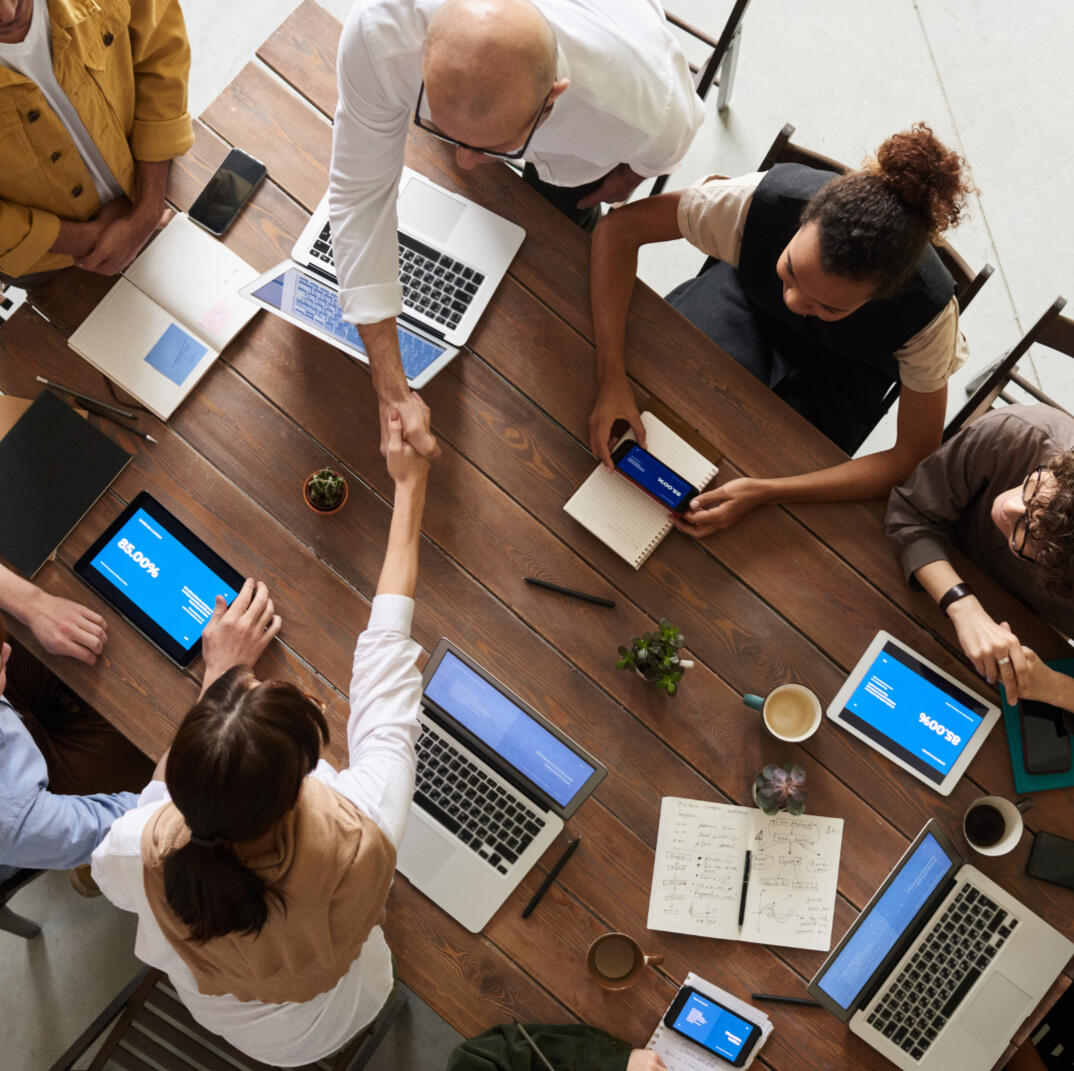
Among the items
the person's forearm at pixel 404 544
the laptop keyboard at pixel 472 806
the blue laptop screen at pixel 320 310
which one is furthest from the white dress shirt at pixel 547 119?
the laptop keyboard at pixel 472 806

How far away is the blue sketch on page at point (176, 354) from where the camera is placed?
1.79 metres

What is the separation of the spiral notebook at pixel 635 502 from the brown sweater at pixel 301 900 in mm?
684

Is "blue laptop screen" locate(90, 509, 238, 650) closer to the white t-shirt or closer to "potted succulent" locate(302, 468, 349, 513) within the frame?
"potted succulent" locate(302, 468, 349, 513)

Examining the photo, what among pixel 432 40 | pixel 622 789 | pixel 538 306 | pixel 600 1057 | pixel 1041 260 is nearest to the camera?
pixel 432 40

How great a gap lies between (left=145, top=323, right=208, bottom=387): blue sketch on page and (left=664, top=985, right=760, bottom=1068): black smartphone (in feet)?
4.85

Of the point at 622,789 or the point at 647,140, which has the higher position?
the point at 647,140

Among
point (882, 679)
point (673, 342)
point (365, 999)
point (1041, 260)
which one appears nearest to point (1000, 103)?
point (1041, 260)

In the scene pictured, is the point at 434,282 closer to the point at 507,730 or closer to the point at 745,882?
the point at 507,730

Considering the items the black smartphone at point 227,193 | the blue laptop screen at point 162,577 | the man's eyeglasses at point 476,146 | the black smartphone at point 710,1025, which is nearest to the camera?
the man's eyeglasses at point 476,146

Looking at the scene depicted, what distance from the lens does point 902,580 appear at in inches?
70.4

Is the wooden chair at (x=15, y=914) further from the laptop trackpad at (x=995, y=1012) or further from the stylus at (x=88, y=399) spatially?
the laptop trackpad at (x=995, y=1012)

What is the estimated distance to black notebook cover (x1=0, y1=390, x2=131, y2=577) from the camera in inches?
68.1

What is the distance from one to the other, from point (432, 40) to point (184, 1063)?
1833mm

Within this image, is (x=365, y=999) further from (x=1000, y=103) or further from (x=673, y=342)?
(x=1000, y=103)
